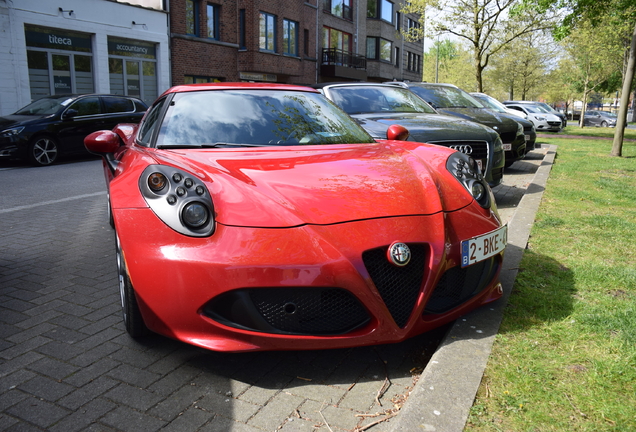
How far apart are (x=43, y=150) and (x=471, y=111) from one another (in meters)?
8.70

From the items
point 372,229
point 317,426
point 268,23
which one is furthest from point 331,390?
point 268,23

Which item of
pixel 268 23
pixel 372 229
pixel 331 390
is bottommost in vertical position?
pixel 331 390

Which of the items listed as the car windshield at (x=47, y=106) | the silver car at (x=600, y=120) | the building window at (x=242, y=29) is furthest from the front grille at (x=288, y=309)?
the silver car at (x=600, y=120)

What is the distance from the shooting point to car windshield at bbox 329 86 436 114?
7543mm

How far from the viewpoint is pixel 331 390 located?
259cm

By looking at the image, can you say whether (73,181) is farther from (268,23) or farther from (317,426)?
(268,23)

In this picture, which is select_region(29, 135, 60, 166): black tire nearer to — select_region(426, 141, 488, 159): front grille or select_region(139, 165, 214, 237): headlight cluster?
select_region(426, 141, 488, 159): front grille

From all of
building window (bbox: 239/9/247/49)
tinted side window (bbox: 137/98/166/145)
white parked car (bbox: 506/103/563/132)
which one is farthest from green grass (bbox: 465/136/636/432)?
building window (bbox: 239/9/247/49)

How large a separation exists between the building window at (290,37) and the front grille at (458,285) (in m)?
28.4

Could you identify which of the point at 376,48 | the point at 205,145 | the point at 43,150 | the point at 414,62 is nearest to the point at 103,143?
the point at 205,145

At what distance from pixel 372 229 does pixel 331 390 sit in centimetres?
77

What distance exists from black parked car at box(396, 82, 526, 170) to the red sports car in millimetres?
6411

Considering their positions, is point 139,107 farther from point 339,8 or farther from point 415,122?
point 339,8

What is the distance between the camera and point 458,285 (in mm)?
2881
